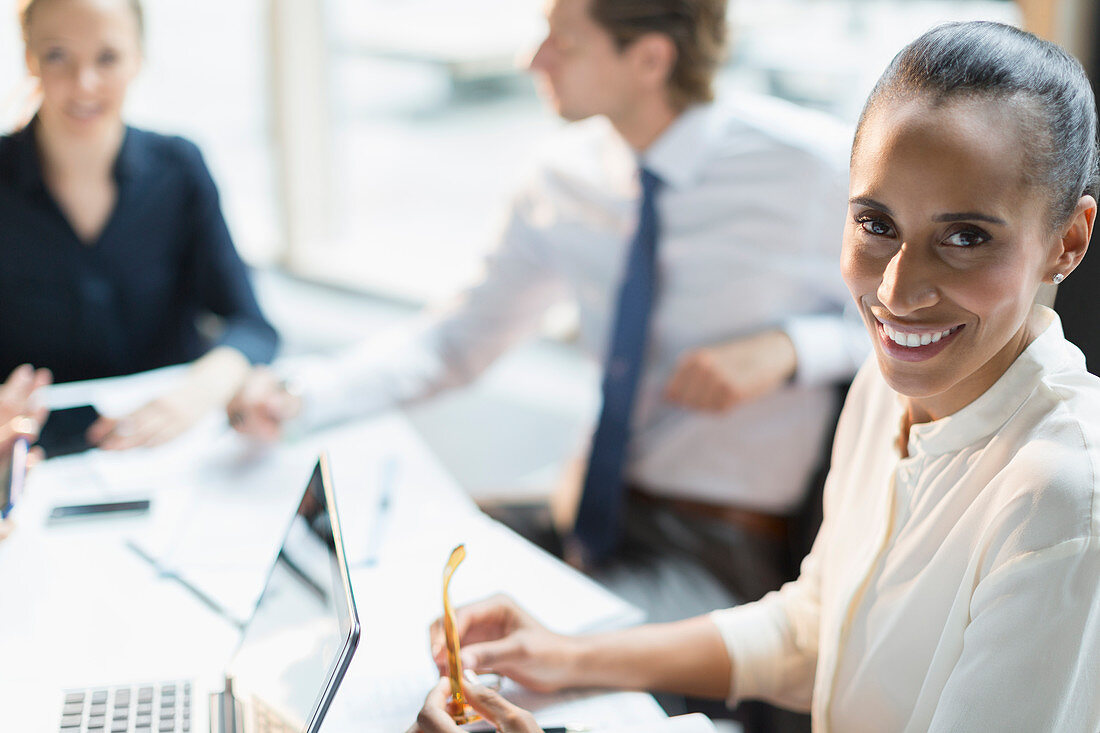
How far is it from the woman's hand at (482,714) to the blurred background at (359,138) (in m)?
2.48

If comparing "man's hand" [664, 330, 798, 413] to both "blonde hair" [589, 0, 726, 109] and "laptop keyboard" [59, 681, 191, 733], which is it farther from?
"laptop keyboard" [59, 681, 191, 733]

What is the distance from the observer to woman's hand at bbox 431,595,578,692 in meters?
1.07

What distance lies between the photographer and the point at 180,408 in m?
1.66

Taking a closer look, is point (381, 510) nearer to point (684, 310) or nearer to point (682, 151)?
point (684, 310)

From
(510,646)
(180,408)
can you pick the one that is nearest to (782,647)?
(510,646)

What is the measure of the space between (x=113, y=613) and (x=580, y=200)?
1022 mm

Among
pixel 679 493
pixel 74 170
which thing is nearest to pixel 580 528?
pixel 679 493

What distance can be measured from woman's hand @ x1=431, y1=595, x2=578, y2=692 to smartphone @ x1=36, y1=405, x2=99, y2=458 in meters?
0.79

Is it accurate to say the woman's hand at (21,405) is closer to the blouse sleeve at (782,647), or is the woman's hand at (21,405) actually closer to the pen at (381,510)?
the pen at (381,510)

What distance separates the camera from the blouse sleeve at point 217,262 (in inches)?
76.2

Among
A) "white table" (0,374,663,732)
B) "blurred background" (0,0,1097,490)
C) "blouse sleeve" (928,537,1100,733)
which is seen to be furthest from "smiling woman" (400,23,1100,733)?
"blurred background" (0,0,1097,490)

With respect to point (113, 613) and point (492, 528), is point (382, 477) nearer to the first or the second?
point (492, 528)

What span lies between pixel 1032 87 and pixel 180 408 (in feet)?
4.29

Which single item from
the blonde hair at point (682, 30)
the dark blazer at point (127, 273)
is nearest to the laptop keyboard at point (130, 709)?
the dark blazer at point (127, 273)
